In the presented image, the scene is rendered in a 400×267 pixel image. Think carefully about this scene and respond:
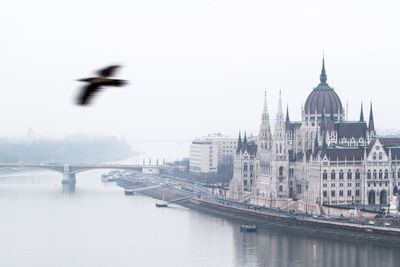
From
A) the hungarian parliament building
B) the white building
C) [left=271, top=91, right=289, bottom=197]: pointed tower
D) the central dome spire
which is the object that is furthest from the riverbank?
the white building

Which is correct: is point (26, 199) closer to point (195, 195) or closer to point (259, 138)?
point (195, 195)

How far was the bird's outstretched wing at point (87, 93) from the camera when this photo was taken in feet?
13.0

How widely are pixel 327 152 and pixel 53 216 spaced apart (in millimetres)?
6912

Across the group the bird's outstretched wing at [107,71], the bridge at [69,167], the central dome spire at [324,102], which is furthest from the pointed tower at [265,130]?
the bird's outstretched wing at [107,71]

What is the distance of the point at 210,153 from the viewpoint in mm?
40062

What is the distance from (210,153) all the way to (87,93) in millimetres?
36050

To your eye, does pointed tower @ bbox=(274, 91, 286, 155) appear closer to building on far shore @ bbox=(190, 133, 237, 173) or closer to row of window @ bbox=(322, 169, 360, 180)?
row of window @ bbox=(322, 169, 360, 180)

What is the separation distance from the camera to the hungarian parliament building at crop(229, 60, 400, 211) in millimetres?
22828

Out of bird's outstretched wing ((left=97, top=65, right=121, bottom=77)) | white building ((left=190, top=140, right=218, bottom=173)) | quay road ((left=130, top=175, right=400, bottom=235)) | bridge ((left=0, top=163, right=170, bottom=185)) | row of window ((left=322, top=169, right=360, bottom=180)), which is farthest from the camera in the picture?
white building ((left=190, top=140, right=218, bottom=173))

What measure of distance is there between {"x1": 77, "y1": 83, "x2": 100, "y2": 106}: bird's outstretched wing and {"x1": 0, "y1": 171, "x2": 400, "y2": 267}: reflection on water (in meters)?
11.3

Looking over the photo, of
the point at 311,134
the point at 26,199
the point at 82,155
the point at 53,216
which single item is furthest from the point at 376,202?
the point at 82,155

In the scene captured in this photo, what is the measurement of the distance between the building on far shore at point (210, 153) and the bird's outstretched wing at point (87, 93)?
35147 millimetres

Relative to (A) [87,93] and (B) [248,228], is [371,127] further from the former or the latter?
(A) [87,93]

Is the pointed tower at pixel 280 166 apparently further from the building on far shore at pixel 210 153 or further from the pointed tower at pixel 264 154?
the building on far shore at pixel 210 153
